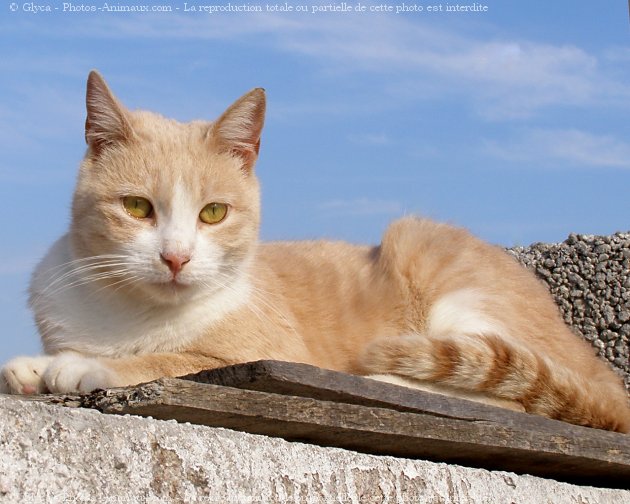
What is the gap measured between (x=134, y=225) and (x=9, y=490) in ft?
4.29

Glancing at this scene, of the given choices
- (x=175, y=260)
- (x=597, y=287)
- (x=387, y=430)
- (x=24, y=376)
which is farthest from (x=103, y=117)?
(x=597, y=287)

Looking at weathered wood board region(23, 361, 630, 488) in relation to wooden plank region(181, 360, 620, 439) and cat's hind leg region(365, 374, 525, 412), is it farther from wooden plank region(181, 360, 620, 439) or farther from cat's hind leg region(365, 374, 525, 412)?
cat's hind leg region(365, 374, 525, 412)

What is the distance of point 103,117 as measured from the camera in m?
2.94

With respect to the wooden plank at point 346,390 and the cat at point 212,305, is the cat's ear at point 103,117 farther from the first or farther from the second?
the wooden plank at point 346,390

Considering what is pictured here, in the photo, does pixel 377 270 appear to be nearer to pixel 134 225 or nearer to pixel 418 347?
pixel 418 347

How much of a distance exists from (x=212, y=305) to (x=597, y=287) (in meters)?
3.91

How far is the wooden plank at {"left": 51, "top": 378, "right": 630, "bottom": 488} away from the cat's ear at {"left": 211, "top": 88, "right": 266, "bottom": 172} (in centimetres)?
129

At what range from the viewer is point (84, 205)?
2898mm

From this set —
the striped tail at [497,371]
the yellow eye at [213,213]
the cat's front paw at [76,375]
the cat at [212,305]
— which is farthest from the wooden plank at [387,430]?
the yellow eye at [213,213]

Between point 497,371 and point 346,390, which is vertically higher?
point 346,390

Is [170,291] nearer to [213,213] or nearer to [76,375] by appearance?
[213,213]

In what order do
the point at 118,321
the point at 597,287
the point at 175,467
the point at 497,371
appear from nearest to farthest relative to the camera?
the point at 175,467
the point at 118,321
the point at 497,371
the point at 597,287

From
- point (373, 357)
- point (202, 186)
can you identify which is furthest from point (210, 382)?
point (373, 357)

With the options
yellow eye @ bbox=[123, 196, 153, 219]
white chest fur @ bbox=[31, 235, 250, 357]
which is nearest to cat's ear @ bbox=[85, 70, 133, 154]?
yellow eye @ bbox=[123, 196, 153, 219]
